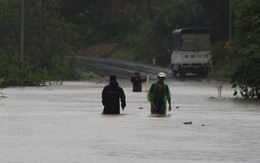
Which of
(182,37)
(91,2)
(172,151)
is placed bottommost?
(172,151)

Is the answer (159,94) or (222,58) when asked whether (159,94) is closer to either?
(159,94)

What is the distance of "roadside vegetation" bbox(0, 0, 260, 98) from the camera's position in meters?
26.8

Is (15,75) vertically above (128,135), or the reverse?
(15,75)

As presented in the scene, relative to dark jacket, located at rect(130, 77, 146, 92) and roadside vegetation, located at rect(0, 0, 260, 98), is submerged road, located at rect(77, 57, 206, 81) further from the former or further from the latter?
dark jacket, located at rect(130, 77, 146, 92)

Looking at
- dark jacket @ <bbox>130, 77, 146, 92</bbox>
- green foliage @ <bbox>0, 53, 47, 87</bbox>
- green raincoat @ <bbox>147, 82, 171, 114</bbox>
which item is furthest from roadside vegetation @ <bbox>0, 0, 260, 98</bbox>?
green raincoat @ <bbox>147, 82, 171, 114</bbox>

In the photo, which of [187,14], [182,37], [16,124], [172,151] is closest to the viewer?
[172,151]

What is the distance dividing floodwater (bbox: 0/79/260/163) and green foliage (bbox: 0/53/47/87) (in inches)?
555

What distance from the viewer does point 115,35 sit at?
95.2m

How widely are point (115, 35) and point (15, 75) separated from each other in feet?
198

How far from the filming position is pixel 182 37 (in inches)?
2061

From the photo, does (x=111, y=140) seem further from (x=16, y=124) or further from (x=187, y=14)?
(x=187, y=14)

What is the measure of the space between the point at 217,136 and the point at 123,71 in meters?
44.1

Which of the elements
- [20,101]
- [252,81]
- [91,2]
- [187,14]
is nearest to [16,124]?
[20,101]

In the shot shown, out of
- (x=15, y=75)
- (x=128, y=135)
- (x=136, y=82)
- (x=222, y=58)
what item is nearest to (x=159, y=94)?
(x=128, y=135)
